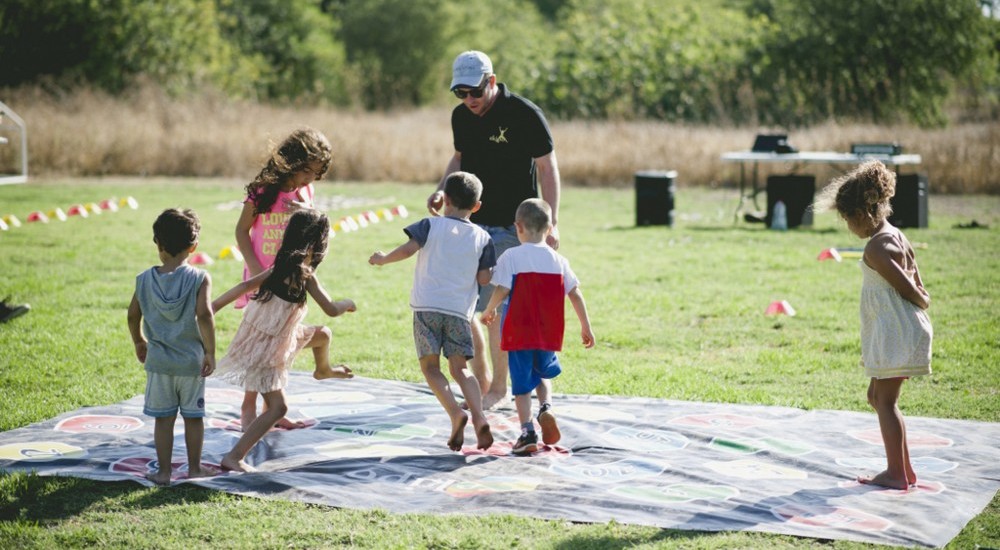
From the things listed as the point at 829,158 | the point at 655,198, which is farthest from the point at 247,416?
the point at 829,158

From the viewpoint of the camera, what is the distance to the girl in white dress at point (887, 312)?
5098 mm

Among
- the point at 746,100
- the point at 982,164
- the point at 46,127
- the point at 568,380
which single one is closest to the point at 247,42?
the point at 46,127

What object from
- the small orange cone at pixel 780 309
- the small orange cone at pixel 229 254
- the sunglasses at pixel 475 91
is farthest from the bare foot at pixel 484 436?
the small orange cone at pixel 229 254

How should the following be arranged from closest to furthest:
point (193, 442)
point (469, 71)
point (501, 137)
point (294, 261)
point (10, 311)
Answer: point (193, 442) → point (294, 261) → point (469, 71) → point (501, 137) → point (10, 311)

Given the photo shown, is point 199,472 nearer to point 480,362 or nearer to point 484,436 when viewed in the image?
point 484,436

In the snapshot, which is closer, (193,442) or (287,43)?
(193,442)

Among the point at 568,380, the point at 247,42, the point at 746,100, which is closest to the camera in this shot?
the point at 568,380

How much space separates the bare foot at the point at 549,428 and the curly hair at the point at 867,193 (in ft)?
5.84

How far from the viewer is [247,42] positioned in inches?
1655

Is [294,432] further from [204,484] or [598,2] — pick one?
[598,2]

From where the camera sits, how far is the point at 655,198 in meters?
16.0

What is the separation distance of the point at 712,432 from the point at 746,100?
68.0 feet

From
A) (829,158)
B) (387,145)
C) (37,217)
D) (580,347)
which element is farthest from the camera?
(387,145)

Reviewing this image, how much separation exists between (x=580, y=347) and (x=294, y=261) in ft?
11.5
